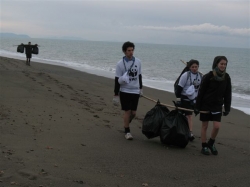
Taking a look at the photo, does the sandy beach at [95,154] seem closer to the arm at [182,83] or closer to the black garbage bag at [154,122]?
the black garbage bag at [154,122]

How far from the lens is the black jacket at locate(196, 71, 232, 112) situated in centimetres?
519

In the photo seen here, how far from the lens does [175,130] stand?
17.9 feet

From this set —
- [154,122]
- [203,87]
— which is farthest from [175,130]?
[203,87]

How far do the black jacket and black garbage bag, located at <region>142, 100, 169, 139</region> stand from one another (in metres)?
0.75

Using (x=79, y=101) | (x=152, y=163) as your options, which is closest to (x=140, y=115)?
(x=79, y=101)

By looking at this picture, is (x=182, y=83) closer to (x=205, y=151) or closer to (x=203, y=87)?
(x=203, y=87)

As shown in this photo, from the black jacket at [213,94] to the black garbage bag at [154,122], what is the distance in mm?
747

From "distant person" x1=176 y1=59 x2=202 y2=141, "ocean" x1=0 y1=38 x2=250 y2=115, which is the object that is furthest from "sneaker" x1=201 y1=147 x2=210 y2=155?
"ocean" x1=0 y1=38 x2=250 y2=115

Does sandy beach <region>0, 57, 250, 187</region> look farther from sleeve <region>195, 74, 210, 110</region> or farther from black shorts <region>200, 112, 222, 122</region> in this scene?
sleeve <region>195, 74, 210, 110</region>

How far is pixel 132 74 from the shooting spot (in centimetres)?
582

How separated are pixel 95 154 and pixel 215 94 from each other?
6.80ft

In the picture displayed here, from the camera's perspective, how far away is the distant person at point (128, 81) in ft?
18.9

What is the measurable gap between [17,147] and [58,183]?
53.7 inches

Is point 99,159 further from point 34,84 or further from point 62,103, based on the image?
point 34,84
